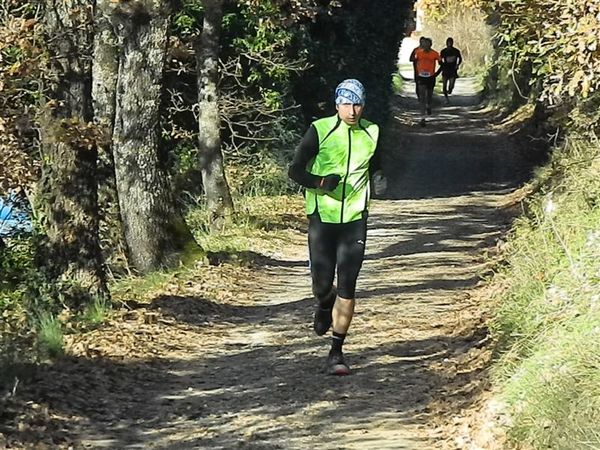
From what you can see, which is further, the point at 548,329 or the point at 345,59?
the point at 345,59

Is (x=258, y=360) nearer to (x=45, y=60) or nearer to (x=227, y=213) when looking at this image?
(x=45, y=60)

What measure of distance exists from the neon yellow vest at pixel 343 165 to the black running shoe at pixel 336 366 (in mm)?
1028

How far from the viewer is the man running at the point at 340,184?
26.3 ft

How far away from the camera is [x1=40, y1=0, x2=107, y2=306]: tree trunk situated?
1070 centimetres

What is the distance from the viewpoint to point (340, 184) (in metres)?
8.08

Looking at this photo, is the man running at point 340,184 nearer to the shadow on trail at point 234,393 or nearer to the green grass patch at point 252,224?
the shadow on trail at point 234,393

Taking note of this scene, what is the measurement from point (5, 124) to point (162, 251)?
2.79 metres

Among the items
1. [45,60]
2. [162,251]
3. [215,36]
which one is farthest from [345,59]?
[45,60]

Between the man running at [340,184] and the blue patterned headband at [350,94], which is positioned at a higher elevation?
the blue patterned headband at [350,94]

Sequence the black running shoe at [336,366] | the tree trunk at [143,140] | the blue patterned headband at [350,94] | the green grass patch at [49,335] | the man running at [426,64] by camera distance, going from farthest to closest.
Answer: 1. the man running at [426,64]
2. the tree trunk at [143,140]
3. the green grass patch at [49,335]
4. the black running shoe at [336,366]
5. the blue patterned headband at [350,94]

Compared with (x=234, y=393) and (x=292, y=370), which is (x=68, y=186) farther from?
(x=234, y=393)

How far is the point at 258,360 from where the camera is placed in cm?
918

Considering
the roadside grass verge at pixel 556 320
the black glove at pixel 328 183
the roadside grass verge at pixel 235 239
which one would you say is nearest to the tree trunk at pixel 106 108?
the roadside grass verge at pixel 235 239

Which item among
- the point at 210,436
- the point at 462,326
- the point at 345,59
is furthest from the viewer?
the point at 345,59
